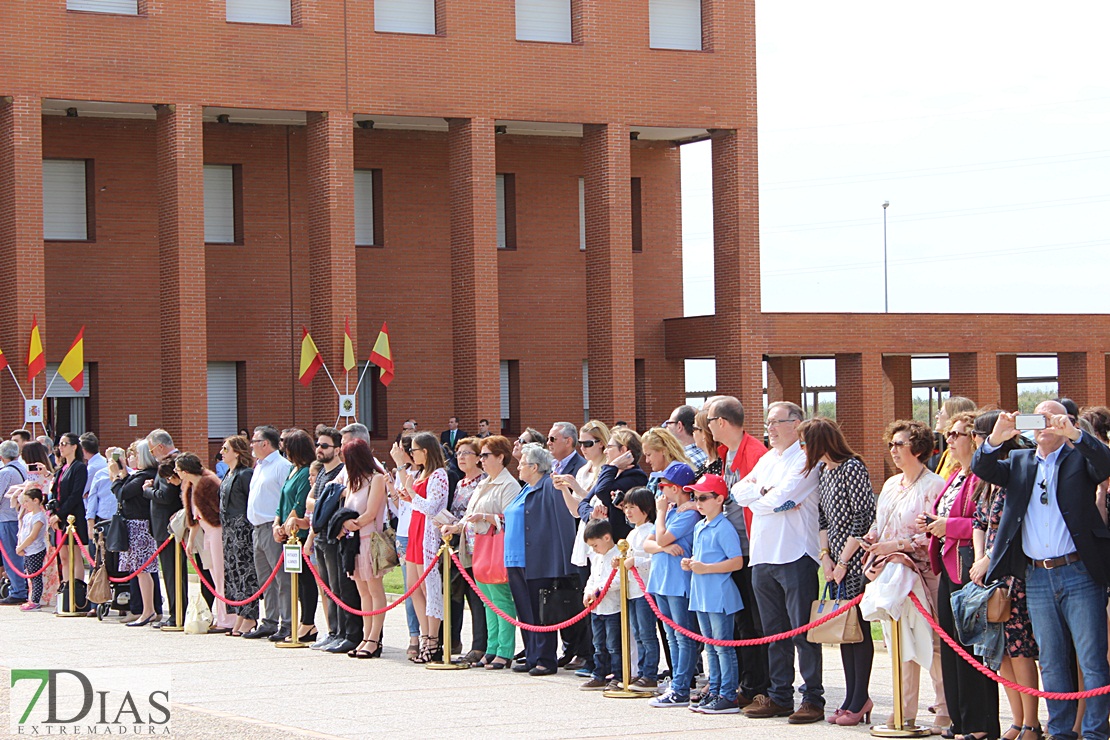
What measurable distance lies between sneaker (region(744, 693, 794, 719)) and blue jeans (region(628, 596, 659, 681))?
4.23 feet

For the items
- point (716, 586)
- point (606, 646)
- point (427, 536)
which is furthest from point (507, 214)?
point (716, 586)

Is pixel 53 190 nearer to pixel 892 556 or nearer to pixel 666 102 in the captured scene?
pixel 666 102

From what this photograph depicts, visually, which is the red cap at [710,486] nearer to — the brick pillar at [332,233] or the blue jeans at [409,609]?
the blue jeans at [409,609]

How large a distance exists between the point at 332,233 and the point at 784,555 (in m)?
26.5

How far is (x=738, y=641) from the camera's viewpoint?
35.5 feet

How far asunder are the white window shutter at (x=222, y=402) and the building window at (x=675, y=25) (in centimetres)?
1348

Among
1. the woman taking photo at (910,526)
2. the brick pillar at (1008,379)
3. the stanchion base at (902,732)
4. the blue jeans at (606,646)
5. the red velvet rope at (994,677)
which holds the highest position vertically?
the brick pillar at (1008,379)

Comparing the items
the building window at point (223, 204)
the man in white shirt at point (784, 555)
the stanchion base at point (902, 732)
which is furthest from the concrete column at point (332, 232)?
the stanchion base at point (902, 732)

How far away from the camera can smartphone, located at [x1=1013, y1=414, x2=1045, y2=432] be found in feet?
28.7

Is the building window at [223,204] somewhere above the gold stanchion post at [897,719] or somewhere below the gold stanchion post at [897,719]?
above

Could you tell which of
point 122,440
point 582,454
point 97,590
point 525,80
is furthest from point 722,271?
point 582,454

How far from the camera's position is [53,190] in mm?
36500

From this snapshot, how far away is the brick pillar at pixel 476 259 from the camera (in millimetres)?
37250

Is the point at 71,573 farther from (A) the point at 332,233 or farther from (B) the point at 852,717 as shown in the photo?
(A) the point at 332,233
